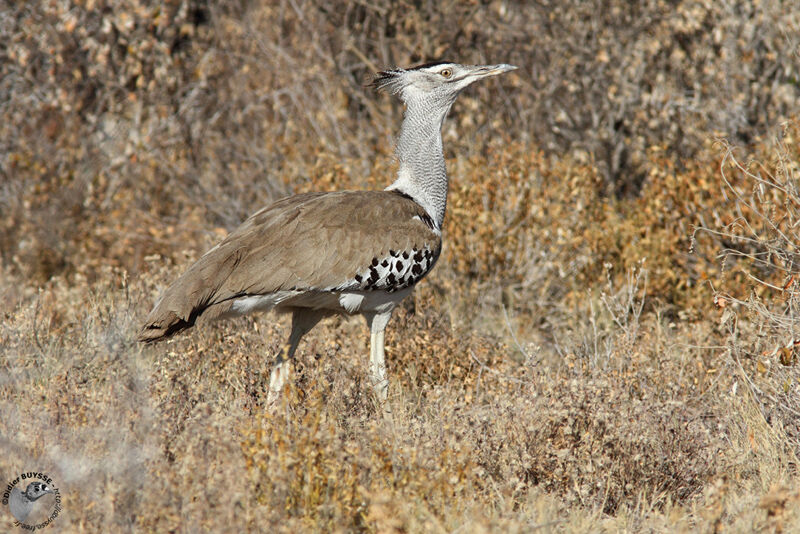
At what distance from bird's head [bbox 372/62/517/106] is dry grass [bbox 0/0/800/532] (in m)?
1.10

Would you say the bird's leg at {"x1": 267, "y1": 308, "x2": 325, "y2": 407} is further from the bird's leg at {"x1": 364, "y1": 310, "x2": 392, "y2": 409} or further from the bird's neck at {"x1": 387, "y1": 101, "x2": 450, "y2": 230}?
the bird's neck at {"x1": 387, "y1": 101, "x2": 450, "y2": 230}

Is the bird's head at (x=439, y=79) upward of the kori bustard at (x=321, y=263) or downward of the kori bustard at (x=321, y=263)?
upward

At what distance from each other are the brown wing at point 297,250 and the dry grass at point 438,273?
1.14 ft

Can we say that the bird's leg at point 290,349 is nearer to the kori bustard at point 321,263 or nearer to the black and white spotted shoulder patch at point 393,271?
the kori bustard at point 321,263

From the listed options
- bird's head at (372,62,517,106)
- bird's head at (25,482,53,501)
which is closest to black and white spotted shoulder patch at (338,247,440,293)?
bird's head at (372,62,517,106)

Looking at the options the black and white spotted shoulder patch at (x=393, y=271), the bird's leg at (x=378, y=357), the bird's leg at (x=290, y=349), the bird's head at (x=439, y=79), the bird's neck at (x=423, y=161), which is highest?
the bird's head at (x=439, y=79)

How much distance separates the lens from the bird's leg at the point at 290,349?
406 cm

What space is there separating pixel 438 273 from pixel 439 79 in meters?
1.43

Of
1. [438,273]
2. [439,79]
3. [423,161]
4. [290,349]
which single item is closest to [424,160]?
[423,161]

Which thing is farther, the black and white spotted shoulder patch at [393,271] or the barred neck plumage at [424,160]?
the barred neck plumage at [424,160]

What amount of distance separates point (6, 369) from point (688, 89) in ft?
17.5

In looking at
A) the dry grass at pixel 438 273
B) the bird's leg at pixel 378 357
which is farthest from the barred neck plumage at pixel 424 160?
the dry grass at pixel 438 273

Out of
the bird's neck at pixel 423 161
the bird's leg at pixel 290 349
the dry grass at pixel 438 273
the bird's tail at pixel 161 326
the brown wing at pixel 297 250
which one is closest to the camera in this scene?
the dry grass at pixel 438 273

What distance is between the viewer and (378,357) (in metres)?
4.27
